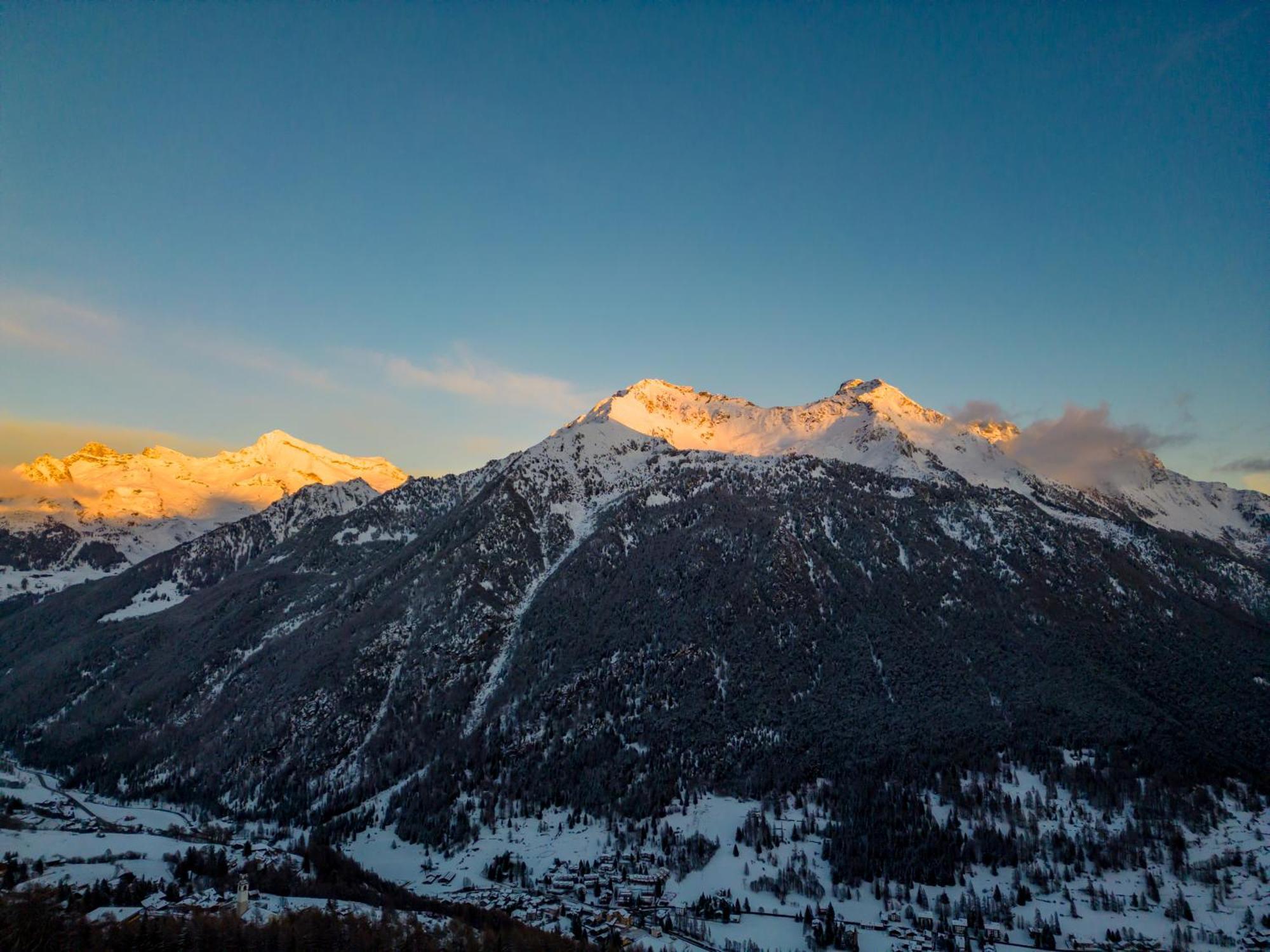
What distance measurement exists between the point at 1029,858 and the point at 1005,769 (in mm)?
32182

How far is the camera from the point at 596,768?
186m

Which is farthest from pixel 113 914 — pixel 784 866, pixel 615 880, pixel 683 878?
pixel 784 866

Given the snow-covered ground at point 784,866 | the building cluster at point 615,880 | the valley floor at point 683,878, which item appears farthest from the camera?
the building cluster at point 615,880

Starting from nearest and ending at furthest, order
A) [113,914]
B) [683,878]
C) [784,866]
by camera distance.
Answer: [113,914]
[683,878]
[784,866]

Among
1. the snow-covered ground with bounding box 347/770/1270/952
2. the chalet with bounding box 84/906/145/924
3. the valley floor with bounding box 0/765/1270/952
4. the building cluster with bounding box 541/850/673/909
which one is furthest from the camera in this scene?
the building cluster with bounding box 541/850/673/909

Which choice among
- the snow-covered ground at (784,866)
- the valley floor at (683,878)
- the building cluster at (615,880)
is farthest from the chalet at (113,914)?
the building cluster at (615,880)

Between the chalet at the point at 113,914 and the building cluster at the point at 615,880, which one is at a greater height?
the chalet at the point at 113,914

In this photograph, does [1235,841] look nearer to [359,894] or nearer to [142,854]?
[359,894]

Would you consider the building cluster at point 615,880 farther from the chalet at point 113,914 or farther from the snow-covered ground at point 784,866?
the chalet at point 113,914

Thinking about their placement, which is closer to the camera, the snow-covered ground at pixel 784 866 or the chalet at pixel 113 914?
the chalet at pixel 113 914

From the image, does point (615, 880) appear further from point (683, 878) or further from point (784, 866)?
point (784, 866)

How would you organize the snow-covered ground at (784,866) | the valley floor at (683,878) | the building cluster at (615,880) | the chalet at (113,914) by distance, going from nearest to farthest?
the chalet at (113,914) → the valley floor at (683,878) → the snow-covered ground at (784,866) → the building cluster at (615,880)

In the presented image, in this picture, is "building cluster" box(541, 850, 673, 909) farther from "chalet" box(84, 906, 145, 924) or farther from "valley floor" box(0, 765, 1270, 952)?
"chalet" box(84, 906, 145, 924)

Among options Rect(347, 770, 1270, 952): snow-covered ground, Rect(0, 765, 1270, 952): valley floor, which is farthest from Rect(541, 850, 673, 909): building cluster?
Rect(347, 770, 1270, 952): snow-covered ground
